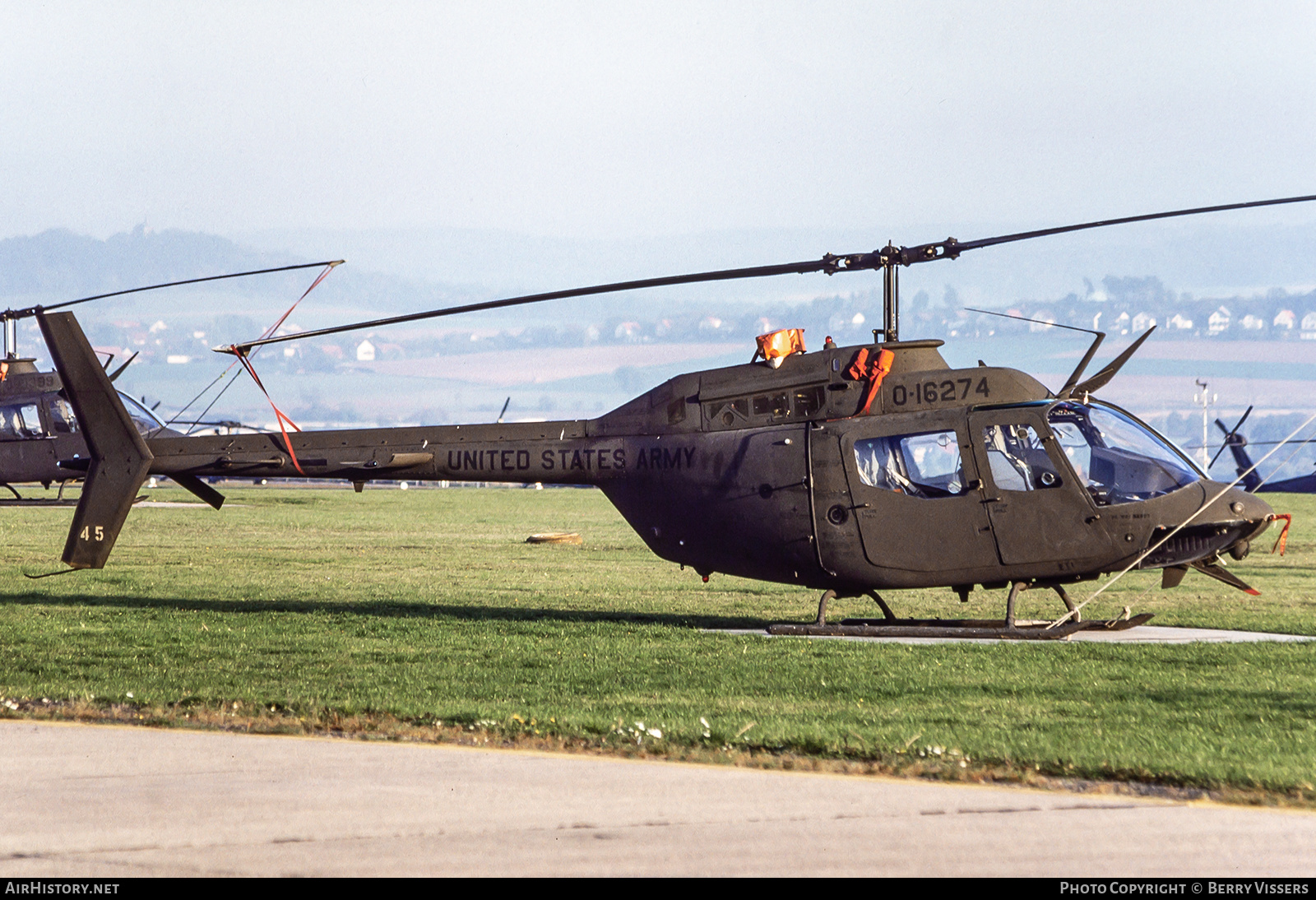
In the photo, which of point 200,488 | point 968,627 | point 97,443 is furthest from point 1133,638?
point 97,443

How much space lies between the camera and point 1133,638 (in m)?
14.0

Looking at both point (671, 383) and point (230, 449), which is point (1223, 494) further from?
point (230, 449)

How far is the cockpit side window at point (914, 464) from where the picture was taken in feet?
44.2

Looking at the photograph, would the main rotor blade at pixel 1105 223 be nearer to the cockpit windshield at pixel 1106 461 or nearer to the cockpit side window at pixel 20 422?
the cockpit windshield at pixel 1106 461

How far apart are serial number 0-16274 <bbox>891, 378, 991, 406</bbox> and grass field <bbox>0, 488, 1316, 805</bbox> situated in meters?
2.47

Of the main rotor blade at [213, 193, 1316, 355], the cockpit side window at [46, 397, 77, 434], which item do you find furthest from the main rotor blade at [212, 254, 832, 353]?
the cockpit side window at [46, 397, 77, 434]

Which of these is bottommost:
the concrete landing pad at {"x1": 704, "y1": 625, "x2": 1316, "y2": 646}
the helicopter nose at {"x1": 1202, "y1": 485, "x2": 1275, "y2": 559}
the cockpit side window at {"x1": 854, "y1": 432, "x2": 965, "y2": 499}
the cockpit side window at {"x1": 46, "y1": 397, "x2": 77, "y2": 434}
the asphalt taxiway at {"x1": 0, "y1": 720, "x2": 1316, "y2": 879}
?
the concrete landing pad at {"x1": 704, "y1": 625, "x2": 1316, "y2": 646}

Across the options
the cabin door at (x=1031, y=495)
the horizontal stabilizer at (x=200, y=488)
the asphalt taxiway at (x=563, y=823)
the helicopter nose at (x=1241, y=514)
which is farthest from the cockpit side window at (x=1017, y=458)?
the horizontal stabilizer at (x=200, y=488)

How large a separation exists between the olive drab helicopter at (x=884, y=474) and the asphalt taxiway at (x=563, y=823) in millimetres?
6182

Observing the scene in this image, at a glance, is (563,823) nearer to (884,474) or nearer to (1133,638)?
(884,474)

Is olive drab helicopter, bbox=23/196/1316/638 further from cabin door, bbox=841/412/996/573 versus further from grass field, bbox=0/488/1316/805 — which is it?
grass field, bbox=0/488/1316/805

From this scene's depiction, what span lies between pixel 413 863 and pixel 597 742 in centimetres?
287

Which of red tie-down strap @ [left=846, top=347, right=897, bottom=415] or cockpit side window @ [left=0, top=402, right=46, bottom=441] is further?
cockpit side window @ [left=0, top=402, right=46, bottom=441]

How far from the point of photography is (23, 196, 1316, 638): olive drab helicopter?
43.1ft
